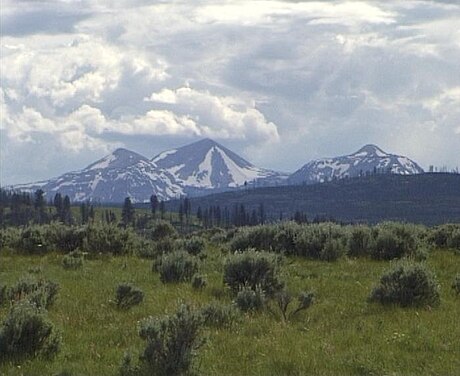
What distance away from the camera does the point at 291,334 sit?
38.5 ft

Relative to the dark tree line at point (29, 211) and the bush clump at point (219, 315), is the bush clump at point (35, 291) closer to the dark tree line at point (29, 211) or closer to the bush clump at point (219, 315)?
the bush clump at point (219, 315)

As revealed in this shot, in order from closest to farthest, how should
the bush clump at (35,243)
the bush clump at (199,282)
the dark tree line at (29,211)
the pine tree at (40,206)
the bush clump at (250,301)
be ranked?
the bush clump at (250,301)
the bush clump at (199,282)
the bush clump at (35,243)
the dark tree line at (29,211)
the pine tree at (40,206)

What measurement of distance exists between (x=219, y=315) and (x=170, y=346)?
9.32 ft

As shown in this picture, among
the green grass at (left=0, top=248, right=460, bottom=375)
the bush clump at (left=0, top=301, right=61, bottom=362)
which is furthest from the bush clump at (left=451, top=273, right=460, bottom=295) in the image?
the bush clump at (left=0, top=301, right=61, bottom=362)

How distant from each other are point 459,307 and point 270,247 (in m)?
10.8

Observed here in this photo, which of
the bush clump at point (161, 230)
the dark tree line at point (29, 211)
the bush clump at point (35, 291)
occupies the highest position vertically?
the bush clump at point (35, 291)

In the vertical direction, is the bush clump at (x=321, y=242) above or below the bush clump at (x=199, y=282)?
above

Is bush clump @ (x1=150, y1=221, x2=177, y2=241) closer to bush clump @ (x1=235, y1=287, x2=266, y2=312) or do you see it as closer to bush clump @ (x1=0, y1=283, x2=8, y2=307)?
bush clump @ (x1=0, y1=283, x2=8, y2=307)

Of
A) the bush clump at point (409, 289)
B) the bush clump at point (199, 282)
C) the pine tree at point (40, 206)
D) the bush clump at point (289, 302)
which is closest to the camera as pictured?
the bush clump at point (289, 302)

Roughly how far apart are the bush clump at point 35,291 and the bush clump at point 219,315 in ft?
10.9

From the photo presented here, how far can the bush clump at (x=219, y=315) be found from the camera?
A: 1248 centimetres

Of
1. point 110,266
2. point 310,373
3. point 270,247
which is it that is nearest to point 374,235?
point 270,247

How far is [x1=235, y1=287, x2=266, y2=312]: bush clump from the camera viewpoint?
13.7 metres

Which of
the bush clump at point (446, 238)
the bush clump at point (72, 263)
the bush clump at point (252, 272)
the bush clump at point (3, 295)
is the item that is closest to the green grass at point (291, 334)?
the bush clump at point (252, 272)
